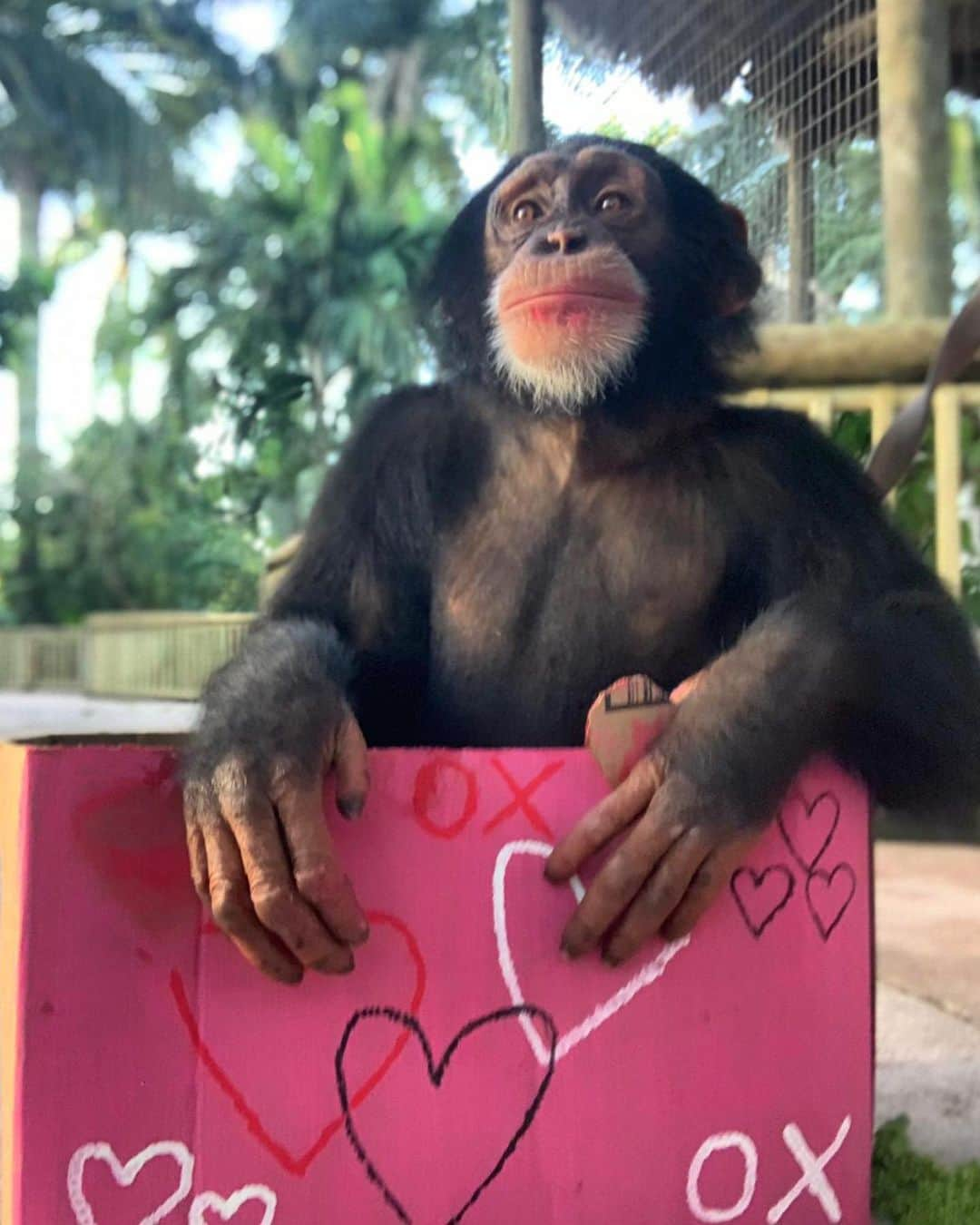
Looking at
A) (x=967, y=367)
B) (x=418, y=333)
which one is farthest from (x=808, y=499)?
(x=967, y=367)

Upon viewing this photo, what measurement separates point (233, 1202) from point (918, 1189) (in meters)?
0.78

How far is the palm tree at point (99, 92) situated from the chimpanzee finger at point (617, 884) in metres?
9.84

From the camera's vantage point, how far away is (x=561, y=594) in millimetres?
1561

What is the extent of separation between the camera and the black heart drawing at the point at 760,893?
1.12 metres

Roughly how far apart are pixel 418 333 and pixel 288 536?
105 cm

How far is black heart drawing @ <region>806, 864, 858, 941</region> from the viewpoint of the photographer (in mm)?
A: 1139

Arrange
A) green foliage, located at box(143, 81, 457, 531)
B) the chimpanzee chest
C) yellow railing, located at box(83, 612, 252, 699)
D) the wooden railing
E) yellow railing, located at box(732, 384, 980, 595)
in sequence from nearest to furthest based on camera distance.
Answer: the chimpanzee chest
yellow railing, located at box(83, 612, 252, 699)
the wooden railing
green foliage, located at box(143, 81, 457, 531)
yellow railing, located at box(732, 384, 980, 595)

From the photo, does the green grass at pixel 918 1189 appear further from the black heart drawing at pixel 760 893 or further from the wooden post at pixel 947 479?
the wooden post at pixel 947 479

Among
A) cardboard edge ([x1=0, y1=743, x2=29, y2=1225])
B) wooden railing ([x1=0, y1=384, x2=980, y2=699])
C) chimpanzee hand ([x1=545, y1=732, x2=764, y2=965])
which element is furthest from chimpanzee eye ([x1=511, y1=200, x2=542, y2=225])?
cardboard edge ([x1=0, y1=743, x2=29, y2=1225])

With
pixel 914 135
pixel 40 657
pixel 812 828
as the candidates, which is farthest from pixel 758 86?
pixel 40 657

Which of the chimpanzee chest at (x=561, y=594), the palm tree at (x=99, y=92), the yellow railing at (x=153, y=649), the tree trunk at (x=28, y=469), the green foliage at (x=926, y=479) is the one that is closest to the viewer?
the chimpanzee chest at (x=561, y=594)

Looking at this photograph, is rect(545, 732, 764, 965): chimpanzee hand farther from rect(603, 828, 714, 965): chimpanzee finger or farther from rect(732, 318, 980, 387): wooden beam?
rect(732, 318, 980, 387): wooden beam

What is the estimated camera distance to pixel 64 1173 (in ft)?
3.22

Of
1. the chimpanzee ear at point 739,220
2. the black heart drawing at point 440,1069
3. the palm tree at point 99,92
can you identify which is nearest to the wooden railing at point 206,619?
the chimpanzee ear at point 739,220
